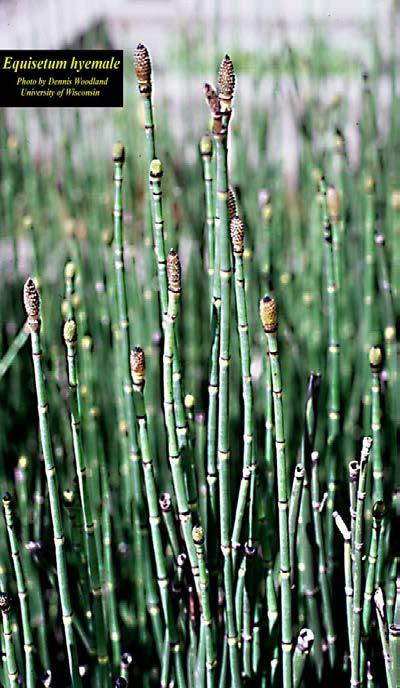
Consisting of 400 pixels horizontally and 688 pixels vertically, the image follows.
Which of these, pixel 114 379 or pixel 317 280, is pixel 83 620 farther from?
pixel 317 280

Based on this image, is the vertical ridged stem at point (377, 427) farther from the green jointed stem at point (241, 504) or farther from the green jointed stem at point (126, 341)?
the green jointed stem at point (126, 341)

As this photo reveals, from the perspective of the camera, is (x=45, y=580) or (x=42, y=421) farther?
(x=45, y=580)

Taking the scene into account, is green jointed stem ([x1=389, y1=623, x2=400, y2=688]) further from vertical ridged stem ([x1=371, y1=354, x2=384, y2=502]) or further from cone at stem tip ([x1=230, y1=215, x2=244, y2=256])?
cone at stem tip ([x1=230, y1=215, x2=244, y2=256])

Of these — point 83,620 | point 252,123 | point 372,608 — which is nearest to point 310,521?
point 372,608

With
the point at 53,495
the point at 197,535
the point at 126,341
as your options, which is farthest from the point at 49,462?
the point at 126,341

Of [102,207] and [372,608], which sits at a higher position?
[102,207]

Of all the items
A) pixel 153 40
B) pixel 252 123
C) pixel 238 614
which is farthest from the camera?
pixel 153 40

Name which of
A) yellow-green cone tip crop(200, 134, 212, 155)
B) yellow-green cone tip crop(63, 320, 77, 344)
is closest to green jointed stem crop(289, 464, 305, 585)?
yellow-green cone tip crop(63, 320, 77, 344)

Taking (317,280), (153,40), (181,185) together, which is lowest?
(317,280)

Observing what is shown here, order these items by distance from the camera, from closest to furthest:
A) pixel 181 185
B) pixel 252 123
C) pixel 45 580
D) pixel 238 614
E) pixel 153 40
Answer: pixel 238 614
pixel 45 580
pixel 181 185
pixel 252 123
pixel 153 40
